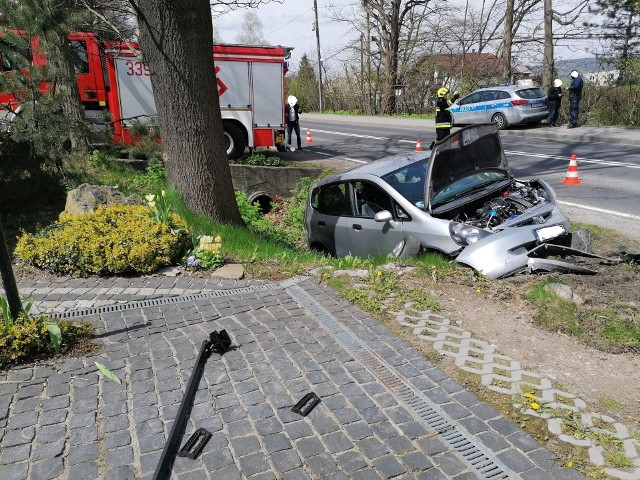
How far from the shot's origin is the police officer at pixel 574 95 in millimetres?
19250

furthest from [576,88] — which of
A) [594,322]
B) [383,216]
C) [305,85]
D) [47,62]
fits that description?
[305,85]

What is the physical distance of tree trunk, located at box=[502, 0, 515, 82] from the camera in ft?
87.9

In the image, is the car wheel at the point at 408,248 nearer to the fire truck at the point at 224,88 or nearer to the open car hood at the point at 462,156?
the open car hood at the point at 462,156

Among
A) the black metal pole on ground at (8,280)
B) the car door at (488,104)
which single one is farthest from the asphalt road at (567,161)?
the black metal pole on ground at (8,280)

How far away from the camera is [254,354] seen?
4.20 meters

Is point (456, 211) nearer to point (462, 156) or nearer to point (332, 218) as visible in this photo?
point (462, 156)

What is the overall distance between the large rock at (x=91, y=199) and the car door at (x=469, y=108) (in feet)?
58.3

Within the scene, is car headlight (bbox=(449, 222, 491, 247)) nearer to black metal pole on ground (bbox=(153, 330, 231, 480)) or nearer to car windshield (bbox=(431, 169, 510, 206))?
car windshield (bbox=(431, 169, 510, 206))

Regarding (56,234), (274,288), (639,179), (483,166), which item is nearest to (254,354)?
(274,288)

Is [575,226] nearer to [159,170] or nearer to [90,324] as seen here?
[90,324]

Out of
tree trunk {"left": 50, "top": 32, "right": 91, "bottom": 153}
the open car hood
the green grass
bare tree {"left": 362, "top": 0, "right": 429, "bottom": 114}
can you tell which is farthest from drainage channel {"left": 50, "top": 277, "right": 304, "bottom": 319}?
bare tree {"left": 362, "top": 0, "right": 429, "bottom": 114}

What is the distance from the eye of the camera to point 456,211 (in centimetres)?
604

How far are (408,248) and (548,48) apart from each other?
896 inches

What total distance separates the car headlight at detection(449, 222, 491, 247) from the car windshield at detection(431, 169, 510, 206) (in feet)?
1.29
